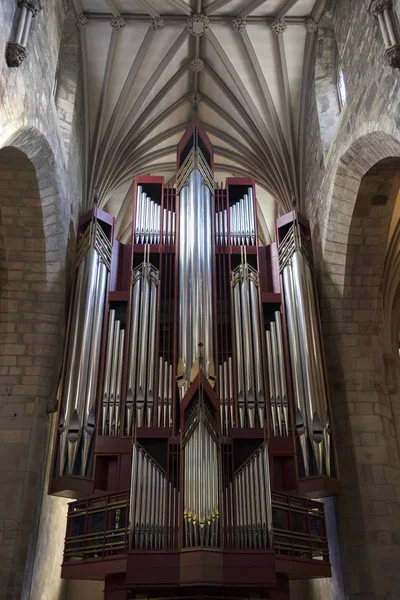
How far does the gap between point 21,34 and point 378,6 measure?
5.12m

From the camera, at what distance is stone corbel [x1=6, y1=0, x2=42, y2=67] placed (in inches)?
336

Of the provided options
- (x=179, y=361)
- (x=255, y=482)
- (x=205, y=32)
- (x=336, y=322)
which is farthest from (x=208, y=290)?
(x=205, y=32)

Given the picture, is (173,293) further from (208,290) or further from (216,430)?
(216,430)

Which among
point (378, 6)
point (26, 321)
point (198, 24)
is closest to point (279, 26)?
point (198, 24)

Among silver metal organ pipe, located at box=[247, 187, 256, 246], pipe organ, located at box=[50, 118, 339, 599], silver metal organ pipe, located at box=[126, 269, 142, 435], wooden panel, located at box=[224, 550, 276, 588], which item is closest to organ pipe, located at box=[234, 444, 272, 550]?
pipe organ, located at box=[50, 118, 339, 599]

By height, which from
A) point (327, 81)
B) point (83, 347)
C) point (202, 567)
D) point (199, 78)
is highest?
point (199, 78)

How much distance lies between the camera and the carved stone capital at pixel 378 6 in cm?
870

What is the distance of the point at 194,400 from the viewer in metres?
9.91

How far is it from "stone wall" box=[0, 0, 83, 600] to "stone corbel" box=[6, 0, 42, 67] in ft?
0.40

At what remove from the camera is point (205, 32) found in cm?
1488

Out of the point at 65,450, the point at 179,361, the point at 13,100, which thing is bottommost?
the point at 65,450

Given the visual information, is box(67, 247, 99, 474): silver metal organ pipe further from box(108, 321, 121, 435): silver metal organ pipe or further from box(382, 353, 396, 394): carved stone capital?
box(382, 353, 396, 394): carved stone capital

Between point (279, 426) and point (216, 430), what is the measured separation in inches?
70.4

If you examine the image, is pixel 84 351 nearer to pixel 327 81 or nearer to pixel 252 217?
pixel 252 217
